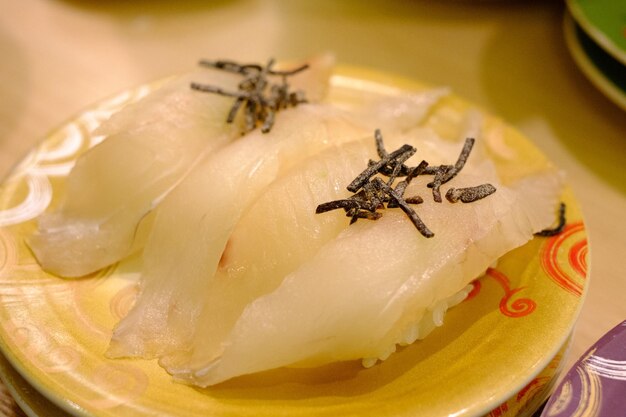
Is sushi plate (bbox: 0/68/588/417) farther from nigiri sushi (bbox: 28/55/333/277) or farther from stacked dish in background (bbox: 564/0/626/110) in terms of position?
stacked dish in background (bbox: 564/0/626/110)

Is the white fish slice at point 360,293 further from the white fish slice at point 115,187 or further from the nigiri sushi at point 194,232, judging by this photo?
the white fish slice at point 115,187

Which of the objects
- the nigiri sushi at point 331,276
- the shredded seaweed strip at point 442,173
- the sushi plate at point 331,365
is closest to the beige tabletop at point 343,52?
the sushi plate at point 331,365

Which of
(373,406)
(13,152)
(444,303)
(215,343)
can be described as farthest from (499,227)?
(13,152)

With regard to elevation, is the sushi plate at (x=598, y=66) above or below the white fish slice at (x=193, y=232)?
below

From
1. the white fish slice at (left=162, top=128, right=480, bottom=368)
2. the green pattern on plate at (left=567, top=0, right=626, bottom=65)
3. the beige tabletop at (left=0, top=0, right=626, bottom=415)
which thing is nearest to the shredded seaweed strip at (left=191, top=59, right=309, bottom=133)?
the white fish slice at (left=162, top=128, right=480, bottom=368)

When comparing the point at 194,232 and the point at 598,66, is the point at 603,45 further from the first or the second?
the point at 194,232

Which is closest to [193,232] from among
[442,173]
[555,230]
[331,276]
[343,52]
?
[331,276]
